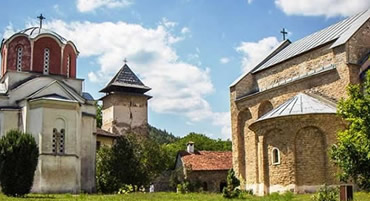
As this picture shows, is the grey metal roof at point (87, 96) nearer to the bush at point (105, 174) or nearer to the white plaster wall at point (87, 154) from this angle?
the white plaster wall at point (87, 154)

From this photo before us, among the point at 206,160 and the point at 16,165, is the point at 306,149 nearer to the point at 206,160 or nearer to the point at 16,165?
the point at 16,165

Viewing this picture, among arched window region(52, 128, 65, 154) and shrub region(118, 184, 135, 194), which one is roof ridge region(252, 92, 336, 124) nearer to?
shrub region(118, 184, 135, 194)

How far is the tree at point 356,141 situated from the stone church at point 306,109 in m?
5.11

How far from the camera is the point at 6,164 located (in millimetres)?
20438

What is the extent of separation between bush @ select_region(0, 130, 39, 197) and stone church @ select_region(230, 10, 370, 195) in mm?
12099

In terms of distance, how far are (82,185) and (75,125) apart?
15.0 feet

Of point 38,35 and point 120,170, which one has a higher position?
point 38,35

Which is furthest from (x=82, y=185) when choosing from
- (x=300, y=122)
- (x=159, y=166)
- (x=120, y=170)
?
(x=300, y=122)

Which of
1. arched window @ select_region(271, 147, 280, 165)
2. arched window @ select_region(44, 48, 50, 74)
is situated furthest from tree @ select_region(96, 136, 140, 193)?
arched window @ select_region(271, 147, 280, 165)

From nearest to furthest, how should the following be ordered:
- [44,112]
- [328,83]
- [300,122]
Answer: [300,122] → [328,83] → [44,112]

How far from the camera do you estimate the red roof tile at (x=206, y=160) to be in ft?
128

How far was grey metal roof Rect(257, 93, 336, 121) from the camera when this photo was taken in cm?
2336

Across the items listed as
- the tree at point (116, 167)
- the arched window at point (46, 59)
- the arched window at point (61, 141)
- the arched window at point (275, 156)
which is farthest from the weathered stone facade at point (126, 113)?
the arched window at point (275, 156)

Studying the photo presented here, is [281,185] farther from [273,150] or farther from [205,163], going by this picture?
[205,163]
